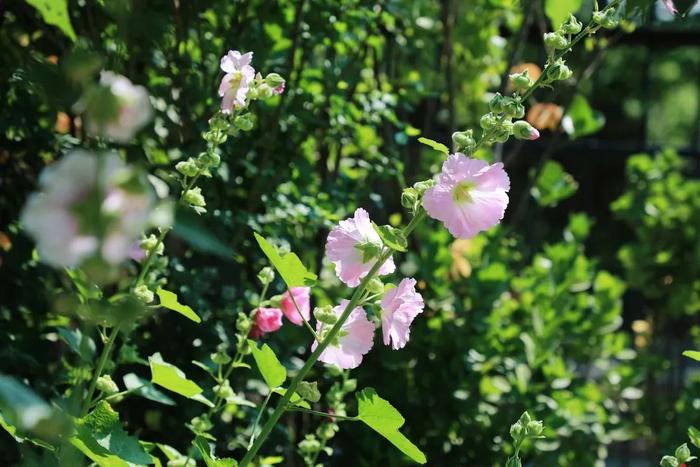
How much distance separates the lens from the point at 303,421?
2043mm

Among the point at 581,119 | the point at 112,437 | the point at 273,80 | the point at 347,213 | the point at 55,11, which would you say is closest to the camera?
the point at 55,11

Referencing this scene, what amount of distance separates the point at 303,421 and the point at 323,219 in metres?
0.43

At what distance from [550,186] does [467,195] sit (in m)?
1.72

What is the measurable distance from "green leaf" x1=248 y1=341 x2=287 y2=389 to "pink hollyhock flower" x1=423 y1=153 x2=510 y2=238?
9.6 inches

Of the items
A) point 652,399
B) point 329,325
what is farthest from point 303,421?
point 652,399

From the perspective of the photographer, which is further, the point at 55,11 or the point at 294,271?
the point at 294,271

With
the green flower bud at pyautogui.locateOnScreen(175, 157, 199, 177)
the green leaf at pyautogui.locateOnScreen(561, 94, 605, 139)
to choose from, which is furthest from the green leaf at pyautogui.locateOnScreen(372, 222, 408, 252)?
the green leaf at pyautogui.locateOnScreen(561, 94, 605, 139)

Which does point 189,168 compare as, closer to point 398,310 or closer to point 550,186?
point 398,310

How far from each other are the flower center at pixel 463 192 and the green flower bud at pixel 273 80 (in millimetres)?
283

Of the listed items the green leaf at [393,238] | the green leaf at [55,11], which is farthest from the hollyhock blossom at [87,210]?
the green leaf at [393,238]

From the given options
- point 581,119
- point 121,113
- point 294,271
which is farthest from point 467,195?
point 581,119

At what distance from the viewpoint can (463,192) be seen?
1.01 m

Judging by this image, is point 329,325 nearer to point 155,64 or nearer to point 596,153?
point 155,64

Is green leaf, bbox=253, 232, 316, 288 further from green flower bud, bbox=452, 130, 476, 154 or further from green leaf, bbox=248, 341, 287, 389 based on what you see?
green flower bud, bbox=452, 130, 476, 154
